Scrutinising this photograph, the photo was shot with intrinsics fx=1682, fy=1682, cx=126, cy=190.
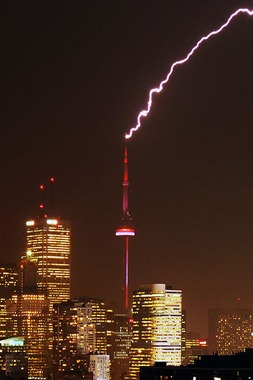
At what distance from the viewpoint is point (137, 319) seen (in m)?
147

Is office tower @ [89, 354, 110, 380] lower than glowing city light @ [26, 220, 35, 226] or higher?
lower

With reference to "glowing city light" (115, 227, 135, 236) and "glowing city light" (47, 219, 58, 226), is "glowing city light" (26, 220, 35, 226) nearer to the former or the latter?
"glowing city light" (47, 219, 58, 226)

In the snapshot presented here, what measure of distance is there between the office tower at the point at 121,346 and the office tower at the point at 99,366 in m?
2.08

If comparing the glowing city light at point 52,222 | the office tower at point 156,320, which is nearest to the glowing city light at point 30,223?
the glowing city light at point 52,222

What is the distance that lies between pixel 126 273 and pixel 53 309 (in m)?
17.4

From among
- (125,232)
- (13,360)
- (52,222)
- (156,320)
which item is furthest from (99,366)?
(52,222)

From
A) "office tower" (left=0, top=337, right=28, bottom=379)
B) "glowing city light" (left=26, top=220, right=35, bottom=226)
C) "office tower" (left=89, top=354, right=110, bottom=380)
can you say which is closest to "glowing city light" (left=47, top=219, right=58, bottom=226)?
"glowing city light" (left=26, top=220, right=35, bottom=226)

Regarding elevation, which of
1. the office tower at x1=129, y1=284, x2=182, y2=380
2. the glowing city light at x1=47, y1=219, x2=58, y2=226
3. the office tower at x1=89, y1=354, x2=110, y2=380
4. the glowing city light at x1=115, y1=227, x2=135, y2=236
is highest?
the glowing city light at x1=47, y1=219, x2=58, y2=226

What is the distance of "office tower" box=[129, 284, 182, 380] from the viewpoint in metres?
145

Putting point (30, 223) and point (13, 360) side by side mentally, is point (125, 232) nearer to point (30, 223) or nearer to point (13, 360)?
point (13, 360)

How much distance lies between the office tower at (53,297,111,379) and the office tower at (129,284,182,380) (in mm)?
4333

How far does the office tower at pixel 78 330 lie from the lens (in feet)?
473

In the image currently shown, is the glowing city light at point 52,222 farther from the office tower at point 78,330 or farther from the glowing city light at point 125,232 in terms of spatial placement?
the glowing city light at point 125,232

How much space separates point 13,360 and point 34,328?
12.8m
